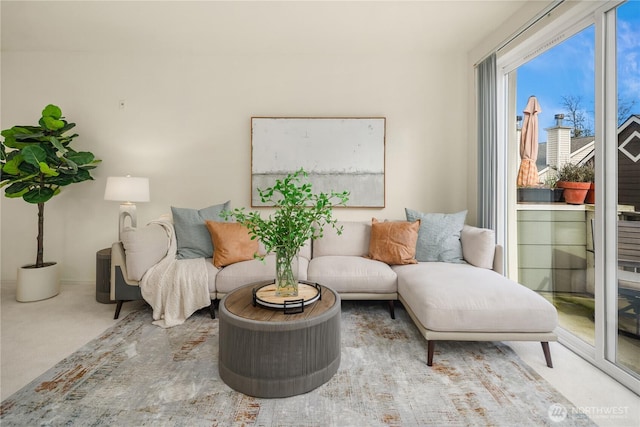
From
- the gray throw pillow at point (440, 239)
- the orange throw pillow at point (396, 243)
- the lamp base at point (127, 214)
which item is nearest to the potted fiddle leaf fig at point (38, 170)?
the lamp base at point (127, 214)

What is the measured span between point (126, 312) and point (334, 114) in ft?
9.51

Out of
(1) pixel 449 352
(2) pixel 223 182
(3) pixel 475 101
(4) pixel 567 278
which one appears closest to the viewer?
(1) pixel 449 352

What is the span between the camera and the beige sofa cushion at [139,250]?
8.95 feet

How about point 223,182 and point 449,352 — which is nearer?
point 449,352

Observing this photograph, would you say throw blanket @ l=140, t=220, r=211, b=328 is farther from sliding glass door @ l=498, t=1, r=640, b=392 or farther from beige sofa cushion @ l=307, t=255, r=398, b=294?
sliding glass door @ l=498, t=1, r=640, b=392

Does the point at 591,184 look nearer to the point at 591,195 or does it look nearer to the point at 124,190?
the point at 591,195

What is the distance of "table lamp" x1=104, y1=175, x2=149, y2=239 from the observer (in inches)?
130

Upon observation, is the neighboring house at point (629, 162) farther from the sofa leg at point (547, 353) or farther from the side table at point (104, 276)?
the side table at point (104, 276)

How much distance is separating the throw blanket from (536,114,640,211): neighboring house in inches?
117

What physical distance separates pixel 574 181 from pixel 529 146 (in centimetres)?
59

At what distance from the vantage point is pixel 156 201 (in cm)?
381

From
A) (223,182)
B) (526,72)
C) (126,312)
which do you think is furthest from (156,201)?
(526,72)

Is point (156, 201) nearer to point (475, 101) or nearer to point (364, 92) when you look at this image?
point (364, 92)

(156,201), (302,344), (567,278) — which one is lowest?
(302,344)
